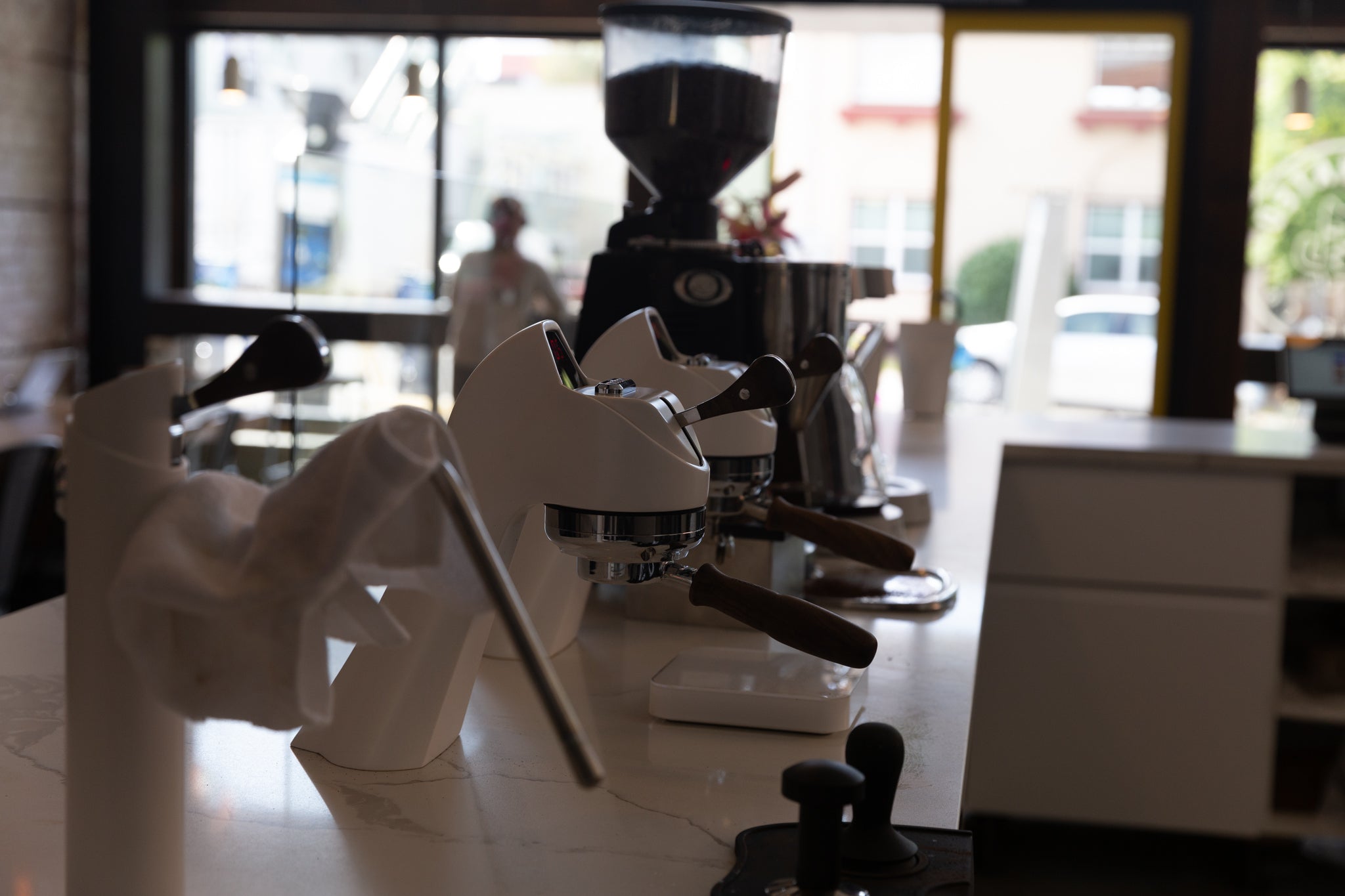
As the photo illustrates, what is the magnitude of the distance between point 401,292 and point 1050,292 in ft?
11.5

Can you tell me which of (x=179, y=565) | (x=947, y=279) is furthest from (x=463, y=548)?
(x=947, y=279)

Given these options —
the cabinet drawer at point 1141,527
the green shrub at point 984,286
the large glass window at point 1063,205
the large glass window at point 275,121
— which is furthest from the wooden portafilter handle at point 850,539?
the large glass window at point 275,121

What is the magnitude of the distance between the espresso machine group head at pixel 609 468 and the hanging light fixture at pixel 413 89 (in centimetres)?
471

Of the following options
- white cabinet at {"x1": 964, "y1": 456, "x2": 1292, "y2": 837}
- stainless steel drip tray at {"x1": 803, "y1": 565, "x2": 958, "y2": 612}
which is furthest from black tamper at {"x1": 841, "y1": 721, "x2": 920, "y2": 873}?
white cabinet at {"x1": 964, "y1": 456, "x2": 1292, "y2": 837}

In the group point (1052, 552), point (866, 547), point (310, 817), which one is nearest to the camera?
point (310, 817)

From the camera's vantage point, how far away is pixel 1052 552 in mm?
2238

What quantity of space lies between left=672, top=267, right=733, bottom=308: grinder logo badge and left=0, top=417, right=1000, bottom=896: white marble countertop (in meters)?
0.45

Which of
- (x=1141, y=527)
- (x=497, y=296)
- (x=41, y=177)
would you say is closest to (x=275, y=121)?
(x=41, y=177)

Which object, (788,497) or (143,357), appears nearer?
(788,497)

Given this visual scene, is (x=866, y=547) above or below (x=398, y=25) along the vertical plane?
Answer: below

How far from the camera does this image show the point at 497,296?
2.52 metres

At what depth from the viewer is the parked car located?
16.5 ft

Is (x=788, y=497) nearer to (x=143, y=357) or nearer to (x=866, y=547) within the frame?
(x=866, y=547)

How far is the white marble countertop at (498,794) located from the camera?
660 mm
